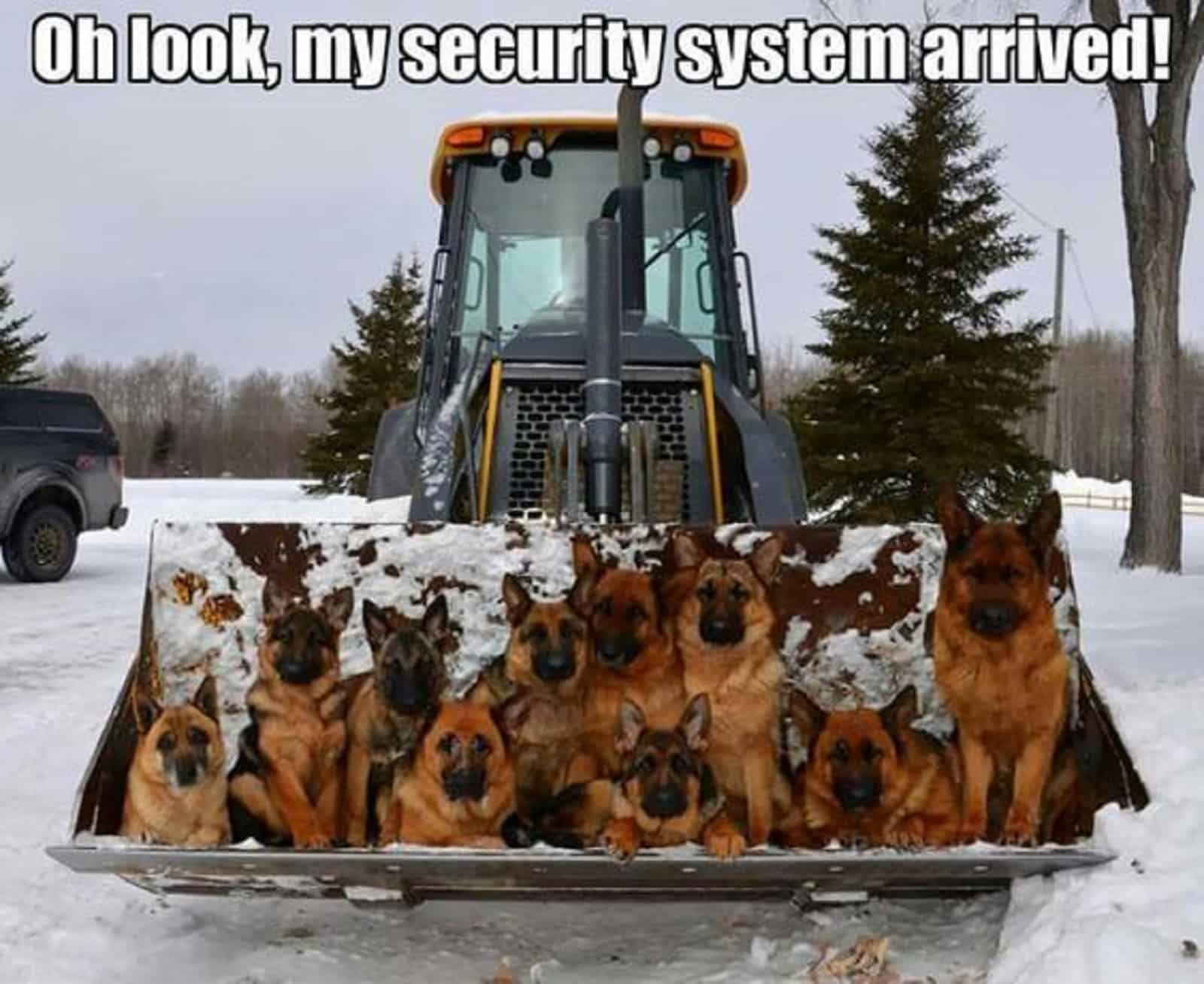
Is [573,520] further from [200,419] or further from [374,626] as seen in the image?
[200,419]

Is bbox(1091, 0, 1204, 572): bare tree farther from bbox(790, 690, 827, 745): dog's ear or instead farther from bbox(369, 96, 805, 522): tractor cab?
bbox(790, 690, 827, 745): dog's ear

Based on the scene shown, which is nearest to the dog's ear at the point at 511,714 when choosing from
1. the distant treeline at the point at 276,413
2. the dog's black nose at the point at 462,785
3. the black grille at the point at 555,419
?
the dog's black nose at the point at 462,785

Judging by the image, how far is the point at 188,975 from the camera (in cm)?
346

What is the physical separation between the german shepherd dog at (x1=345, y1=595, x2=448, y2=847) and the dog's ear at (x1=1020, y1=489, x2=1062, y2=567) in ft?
5.56

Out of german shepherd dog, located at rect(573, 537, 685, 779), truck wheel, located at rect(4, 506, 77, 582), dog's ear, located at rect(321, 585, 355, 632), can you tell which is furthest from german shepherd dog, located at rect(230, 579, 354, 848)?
truck wheel, located at rect(4, 506, 77, 582)

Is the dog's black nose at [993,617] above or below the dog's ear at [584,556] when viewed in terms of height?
below

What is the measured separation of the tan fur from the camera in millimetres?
3439

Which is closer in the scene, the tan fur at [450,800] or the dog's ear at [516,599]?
the tan fur at [450,800]

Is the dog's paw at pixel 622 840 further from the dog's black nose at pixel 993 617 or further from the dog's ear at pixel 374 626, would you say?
the dog's black nose at pixel 993 617

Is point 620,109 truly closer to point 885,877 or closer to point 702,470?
point 702,470

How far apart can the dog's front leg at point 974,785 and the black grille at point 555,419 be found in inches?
66.4

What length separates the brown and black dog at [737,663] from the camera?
3.53 metres

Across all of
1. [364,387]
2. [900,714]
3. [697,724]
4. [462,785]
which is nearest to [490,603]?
[462,785]

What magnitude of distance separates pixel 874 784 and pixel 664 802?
58 centimetres
